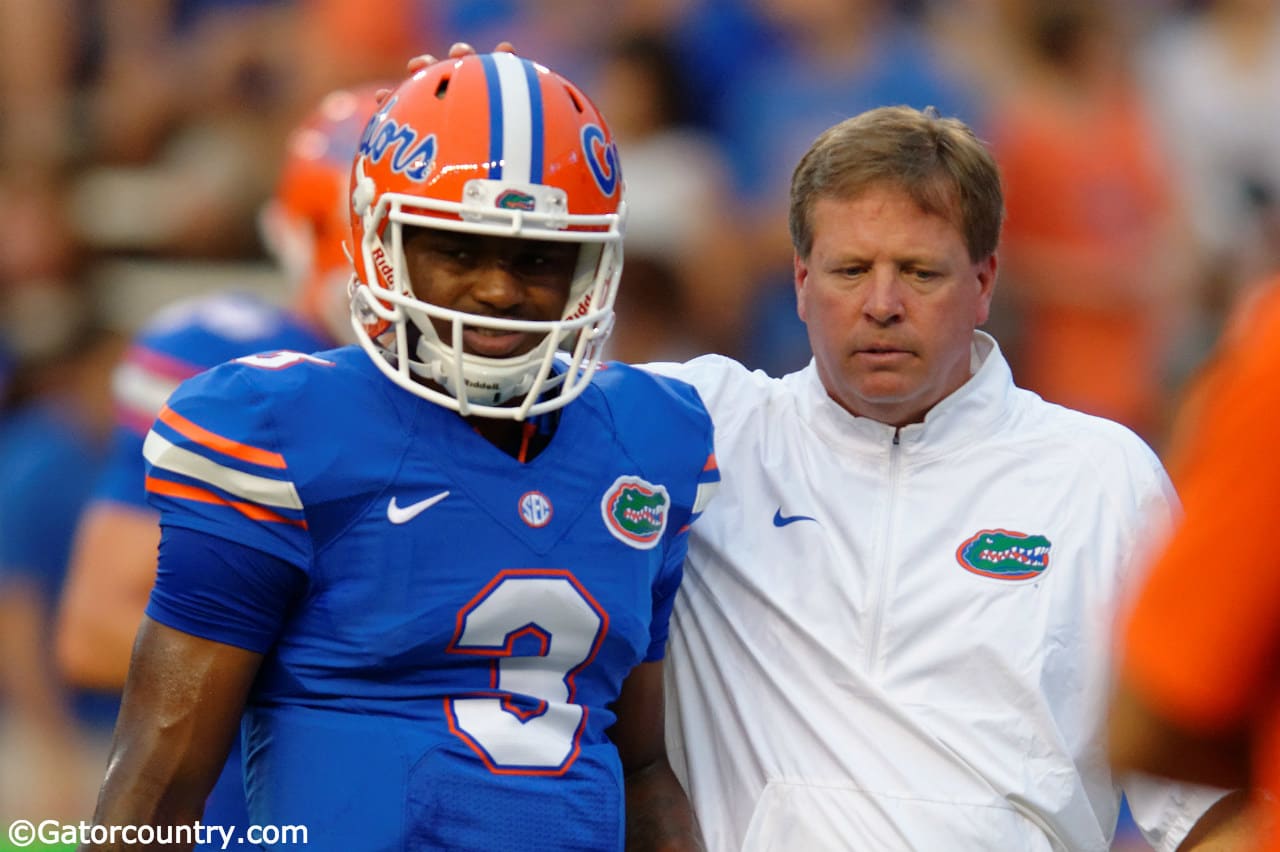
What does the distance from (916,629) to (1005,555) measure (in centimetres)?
17

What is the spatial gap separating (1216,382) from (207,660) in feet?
3.93

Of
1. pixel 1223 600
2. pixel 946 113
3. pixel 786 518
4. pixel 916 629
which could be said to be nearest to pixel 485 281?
pixel 786 518

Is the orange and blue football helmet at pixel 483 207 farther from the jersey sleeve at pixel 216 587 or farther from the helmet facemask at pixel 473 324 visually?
the jersey sleeve at pixel 216 587

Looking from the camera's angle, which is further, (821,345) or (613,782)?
(821,345)

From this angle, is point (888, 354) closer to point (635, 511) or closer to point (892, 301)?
point (892, 301)

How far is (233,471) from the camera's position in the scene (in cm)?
210

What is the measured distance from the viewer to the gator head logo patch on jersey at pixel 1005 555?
264 centimetres

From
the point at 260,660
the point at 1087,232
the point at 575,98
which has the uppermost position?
the point at 575,98

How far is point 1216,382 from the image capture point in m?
1.46

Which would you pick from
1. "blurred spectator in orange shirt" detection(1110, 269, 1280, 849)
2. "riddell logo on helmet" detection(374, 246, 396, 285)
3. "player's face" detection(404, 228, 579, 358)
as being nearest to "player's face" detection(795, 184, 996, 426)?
"player's face" detection(404, 228, 579, 358)

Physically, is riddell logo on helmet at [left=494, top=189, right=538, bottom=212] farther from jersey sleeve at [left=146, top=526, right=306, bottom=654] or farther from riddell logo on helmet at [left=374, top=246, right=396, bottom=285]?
jersey sleeve at [left=146, top=526, right=306, bottom=654]

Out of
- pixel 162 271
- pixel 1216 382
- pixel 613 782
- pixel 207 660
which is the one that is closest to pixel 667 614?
pixel 613 782

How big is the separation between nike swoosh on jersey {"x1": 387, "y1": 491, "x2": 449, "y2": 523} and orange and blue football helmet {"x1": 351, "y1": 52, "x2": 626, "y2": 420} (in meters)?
0.12

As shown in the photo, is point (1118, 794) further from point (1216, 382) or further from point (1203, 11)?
point (1203, 11)
